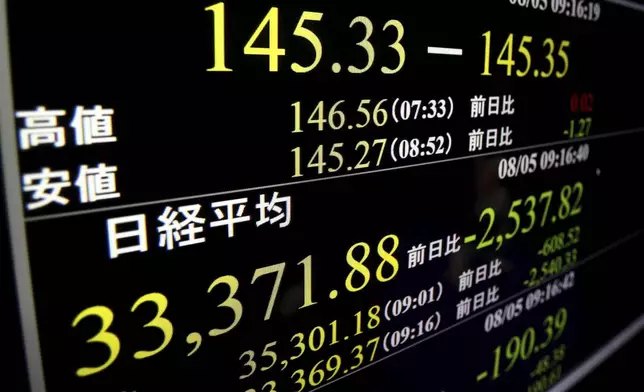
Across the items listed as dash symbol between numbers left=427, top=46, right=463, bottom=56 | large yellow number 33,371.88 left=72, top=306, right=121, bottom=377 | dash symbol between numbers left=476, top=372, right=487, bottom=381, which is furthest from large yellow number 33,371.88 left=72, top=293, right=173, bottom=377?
dash symbol between numbers left=476, top=372, right=487, bottom=381

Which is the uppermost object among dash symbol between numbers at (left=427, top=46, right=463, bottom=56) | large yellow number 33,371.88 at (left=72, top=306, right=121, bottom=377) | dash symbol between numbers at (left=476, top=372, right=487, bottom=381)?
dash symbol between numbers at (left=427, top=46, right=463, bottom=56)

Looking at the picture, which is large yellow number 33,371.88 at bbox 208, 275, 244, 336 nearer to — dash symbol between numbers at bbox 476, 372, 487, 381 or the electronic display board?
the electronic display board

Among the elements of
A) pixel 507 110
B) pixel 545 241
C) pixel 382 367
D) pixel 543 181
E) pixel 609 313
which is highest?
pixel 507 110

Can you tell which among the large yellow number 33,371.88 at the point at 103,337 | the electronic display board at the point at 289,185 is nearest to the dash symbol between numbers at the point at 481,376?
the electronic display board at the point at 289,185

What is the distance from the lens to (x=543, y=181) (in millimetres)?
1214

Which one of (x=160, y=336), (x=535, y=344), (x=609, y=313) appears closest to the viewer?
(x=160, y=336)

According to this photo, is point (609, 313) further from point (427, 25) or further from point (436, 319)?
point (427, 25)

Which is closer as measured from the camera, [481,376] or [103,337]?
[103,337]

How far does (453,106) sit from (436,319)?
0.42m

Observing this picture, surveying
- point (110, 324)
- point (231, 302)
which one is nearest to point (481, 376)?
point (231, 302)

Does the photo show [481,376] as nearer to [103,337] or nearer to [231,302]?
[231,302]

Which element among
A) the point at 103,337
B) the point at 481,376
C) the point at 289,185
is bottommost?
the point at 481,376

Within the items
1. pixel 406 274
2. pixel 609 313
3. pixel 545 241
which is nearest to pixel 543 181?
pixel 545 241

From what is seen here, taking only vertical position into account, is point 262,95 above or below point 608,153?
above
